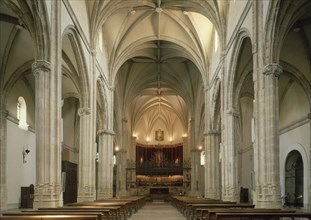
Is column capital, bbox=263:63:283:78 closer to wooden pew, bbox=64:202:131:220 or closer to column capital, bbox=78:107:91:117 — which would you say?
wooden pew, bbox=64:202:131:220

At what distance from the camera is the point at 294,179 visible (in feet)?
96.5

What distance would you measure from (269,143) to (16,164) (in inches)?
680

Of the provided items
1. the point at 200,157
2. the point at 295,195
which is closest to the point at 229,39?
the point at 295,195

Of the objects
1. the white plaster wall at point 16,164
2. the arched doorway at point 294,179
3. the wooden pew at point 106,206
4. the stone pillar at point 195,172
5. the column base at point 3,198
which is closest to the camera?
the wooden pew at point 106,206

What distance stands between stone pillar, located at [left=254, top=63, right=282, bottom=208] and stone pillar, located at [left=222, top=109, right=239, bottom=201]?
7788 millimetres

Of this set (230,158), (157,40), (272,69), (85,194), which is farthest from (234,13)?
(157,40)

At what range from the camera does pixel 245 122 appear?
1533 inches

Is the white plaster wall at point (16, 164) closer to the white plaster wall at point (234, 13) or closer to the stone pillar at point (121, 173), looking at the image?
the white plaster wall at point (234, 13)

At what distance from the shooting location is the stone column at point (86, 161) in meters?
25.2

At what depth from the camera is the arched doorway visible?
28609 millimetres

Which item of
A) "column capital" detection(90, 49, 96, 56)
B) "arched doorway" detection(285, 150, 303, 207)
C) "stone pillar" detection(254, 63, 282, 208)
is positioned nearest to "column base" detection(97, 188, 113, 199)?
"column capital" detection(90, 49, 96, 56)

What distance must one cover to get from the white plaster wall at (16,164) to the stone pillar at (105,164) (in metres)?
5.46

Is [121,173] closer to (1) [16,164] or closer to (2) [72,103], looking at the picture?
(2) [72,103]

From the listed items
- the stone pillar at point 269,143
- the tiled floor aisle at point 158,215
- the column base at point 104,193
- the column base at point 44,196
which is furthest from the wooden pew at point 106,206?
the column base at point 104,193
